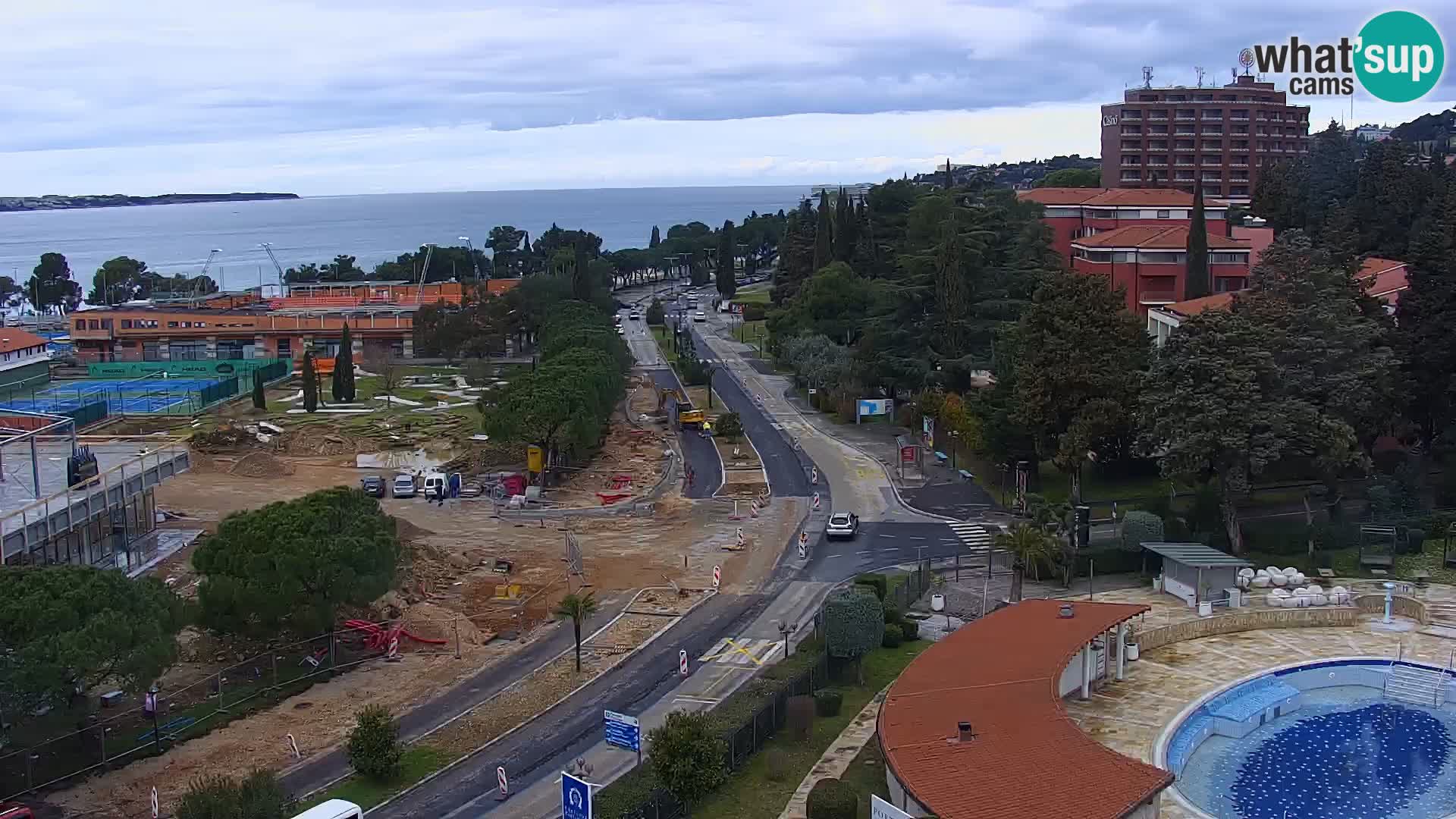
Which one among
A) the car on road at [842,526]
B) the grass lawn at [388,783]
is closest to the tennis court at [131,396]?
the car on road at [842,526]

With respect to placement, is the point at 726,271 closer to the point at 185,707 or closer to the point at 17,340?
the point at 17,340

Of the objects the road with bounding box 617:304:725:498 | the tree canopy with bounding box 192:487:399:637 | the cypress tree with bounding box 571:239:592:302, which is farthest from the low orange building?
the tree canopy with bounding box 192:487:399:637

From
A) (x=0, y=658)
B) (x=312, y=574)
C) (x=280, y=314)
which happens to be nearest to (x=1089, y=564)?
(x=312, y=574)

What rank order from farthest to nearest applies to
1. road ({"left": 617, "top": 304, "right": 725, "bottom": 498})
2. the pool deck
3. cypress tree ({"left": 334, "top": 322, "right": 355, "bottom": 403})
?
1. cypress tree ({"left": 334, "top": 322, "right": 355, "bottom": 403})
2. road ({"left": 617, "top": 304, "right": 725, "bottom": 498})
3. the pool deck

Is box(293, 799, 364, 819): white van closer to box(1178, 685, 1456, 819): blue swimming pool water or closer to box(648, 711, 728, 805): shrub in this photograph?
box(648, 711, 728, 805): shrub

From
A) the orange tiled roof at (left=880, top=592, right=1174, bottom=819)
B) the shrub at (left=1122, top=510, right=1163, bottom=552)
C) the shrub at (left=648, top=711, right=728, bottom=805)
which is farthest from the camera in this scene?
the shrub at (left=1122, top=510, right=1163, bottom=552)

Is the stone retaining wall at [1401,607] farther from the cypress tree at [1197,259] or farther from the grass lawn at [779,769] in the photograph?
the cypress tree at [1197,259]
